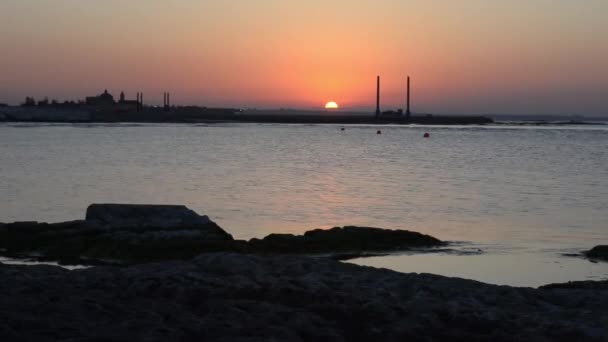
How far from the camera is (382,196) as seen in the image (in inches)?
1503

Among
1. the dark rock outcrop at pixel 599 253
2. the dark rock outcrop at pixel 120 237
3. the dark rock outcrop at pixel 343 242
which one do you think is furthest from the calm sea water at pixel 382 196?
the dark rock outcrop at pixel 120 237

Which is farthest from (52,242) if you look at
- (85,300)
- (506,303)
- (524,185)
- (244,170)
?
(244,170)

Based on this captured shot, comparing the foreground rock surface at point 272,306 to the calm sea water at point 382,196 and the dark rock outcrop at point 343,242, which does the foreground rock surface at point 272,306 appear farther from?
the dark rock outcrop at point 343,242

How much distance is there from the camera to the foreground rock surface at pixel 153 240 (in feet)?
62.0

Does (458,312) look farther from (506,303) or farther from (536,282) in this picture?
(536,282)

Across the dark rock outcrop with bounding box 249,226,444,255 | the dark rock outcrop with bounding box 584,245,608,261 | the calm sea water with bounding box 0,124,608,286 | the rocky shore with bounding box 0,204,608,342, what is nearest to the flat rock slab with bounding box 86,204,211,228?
the dark rock outcrop with bounding box 249,226,444,255

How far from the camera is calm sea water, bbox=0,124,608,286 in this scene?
2084 centimetres

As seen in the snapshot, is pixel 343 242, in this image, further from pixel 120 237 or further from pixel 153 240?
pixel 120 237

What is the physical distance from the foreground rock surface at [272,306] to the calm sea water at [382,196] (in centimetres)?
739

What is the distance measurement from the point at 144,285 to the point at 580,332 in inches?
171

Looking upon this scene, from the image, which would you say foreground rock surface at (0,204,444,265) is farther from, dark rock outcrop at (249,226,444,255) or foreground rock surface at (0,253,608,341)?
foreground rock surface at (0,253,608,341)

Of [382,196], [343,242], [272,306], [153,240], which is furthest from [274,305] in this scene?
[382,196]

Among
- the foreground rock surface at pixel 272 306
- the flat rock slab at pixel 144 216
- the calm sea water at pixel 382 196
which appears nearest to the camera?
the foreground rock surface at pixel 272 306

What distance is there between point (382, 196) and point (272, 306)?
29404mm
